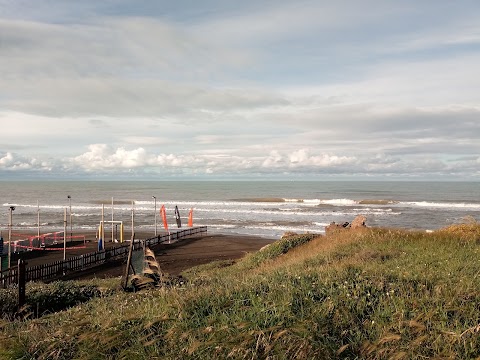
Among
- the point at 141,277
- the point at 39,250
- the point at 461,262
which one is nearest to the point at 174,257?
the point at 39,250

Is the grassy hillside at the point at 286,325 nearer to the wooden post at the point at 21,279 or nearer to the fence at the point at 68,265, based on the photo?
the wooden post at the point at 21,279

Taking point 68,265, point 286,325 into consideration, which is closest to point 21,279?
point 286,325

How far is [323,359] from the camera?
4.54 metres

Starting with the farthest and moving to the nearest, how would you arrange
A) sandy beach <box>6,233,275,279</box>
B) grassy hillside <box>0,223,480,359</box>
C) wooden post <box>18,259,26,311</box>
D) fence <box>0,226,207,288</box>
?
sandy beach <box>6,233,275,279</box> → fence <box>0,226,207,288</box> → wooden post <box>18,259,26,311</box> → grassy hillside <box>0,223,480,359</box>

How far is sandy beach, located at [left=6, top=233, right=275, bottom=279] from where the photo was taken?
81.9 ft

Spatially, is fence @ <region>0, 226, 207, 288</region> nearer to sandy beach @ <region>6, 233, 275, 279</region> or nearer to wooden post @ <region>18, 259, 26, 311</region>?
sandy beach @ <region>6, 233, 275, 279</region>

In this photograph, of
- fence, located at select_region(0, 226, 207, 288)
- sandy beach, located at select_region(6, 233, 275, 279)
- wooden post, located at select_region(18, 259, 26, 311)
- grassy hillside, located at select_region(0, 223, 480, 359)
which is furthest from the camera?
sandy beach, located at select_region(6, 233, 275, 279)

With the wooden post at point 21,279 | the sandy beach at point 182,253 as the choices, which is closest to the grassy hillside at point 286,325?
the wooden post at point 21,279

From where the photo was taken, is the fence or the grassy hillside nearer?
the grassy hillside

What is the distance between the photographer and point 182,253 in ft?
103

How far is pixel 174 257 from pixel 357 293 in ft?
81.3

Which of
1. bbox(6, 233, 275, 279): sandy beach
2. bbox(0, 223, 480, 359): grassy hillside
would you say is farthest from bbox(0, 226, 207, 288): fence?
bbox(0, 223, 480, 359): grassy hillside

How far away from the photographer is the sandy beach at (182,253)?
25.0 meters

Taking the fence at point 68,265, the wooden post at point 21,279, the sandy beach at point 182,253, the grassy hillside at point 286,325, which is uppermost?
the grassy hillside at point 286,325
